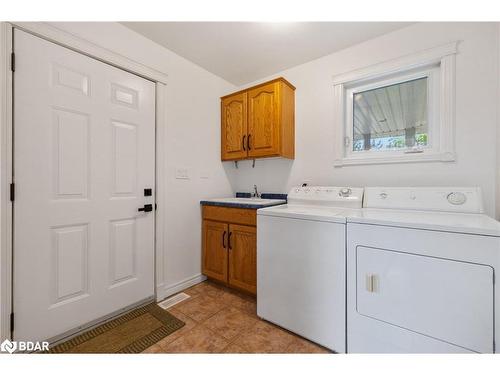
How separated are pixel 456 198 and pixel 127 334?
7.94ft

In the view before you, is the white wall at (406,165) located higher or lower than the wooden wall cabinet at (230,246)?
higher

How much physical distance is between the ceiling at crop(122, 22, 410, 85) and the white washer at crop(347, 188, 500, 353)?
1545 millimetres

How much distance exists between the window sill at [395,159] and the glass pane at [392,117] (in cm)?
12

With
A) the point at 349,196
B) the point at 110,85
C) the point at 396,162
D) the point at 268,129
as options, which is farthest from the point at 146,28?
the point at 396,162

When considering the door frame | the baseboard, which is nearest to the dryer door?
the baseboard

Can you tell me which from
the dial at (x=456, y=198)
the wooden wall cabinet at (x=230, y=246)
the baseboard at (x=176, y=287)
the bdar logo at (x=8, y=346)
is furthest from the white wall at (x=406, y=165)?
the bdar logo at (x=8, y=346)

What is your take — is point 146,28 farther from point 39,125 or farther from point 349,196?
point 349,196

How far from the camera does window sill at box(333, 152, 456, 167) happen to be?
1603 mm

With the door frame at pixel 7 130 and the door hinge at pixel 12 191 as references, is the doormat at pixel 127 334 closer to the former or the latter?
the door frame at pixel 7 130

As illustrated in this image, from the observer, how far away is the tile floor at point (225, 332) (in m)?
1.37

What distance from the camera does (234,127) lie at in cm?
246

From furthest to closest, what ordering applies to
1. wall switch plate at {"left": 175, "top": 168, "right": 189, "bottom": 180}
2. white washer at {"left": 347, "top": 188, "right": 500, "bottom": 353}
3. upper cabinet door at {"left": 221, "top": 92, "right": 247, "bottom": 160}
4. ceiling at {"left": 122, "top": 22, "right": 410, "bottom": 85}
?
upper cabinet door at {"left": 221, "top": 92, "right": 247, "bottom": 160}, wall switch plate at {"left": 175, "top": 168, "right": 189, "bottom": 180}, ceiling at {"left": 122, "top": 22, "right": 410, "bottom": 85}, white washer at {"left": 347, "top": 188, "right": 500, "bottom": 353}

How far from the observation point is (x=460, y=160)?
1561mm

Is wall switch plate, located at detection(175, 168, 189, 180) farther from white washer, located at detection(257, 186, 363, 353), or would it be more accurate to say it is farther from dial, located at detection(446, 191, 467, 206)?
dial, located at detection(446, 191, 467, 206)
